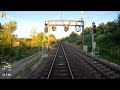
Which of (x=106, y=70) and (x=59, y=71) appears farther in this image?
(x=106, y=70)

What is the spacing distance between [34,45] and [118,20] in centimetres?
1545

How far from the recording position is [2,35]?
29.9m
